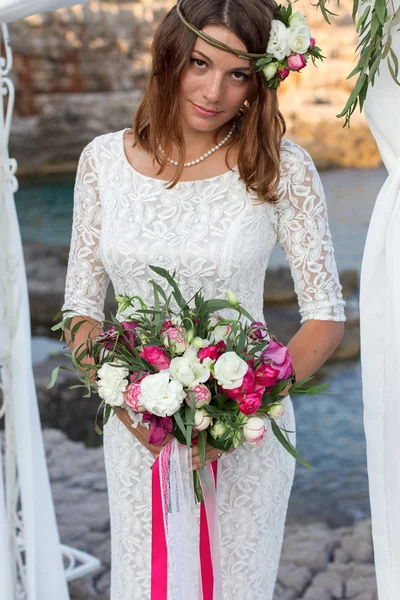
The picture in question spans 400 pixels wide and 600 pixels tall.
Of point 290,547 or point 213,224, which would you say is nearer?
point 213,224

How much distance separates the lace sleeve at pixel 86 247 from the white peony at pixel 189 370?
600mm

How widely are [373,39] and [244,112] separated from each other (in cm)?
54

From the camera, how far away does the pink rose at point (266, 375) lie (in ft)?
5.44

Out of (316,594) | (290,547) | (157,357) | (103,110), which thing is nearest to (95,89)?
(103,110)

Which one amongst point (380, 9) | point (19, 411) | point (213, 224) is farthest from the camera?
point (19, 411)

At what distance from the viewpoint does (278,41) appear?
6.21ft

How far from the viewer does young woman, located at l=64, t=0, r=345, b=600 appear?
6.40 ft

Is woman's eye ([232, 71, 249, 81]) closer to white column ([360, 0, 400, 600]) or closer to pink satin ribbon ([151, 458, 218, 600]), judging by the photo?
white column ([360, 0, 400, 600])

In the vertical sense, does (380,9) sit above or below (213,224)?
above

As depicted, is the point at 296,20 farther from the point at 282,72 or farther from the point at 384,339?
the point at 384,339

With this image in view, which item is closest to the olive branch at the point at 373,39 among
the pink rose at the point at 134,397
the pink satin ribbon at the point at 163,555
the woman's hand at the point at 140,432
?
the pink rose at the point at 134,397

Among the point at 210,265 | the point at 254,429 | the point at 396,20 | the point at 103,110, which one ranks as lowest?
the point at 103,110

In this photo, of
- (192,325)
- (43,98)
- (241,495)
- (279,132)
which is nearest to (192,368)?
(192,325)

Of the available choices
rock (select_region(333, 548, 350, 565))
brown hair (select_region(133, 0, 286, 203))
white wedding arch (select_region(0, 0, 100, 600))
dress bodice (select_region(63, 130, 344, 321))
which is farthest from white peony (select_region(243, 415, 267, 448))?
rock (select_region(333, 548, 350, 565))
